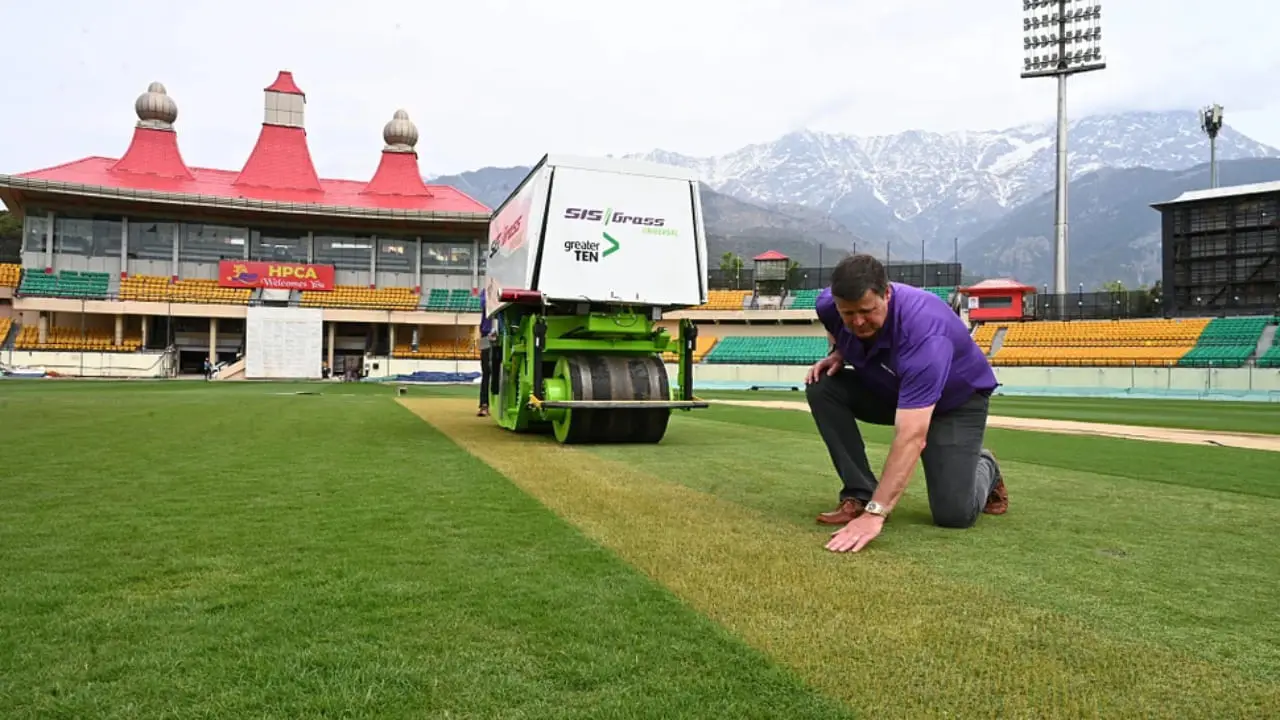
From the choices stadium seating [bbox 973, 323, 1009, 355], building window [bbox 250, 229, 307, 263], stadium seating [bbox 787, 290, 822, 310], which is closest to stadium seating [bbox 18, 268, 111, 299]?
building window [bbox 250, 229, 307, 263]

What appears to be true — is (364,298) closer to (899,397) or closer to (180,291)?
(180,291)

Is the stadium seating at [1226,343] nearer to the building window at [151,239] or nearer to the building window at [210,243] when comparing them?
the building window at [210,243]

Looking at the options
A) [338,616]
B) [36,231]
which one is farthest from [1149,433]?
[36,231]

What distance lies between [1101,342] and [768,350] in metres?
17.4

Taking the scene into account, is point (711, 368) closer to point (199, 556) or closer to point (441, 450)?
point (441, 450)

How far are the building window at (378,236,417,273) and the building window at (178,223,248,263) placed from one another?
8152 millimetres

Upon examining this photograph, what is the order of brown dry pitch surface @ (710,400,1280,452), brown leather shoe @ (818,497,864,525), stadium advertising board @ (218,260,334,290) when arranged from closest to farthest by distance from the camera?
brown leather shoe @ (818,497,864,525)
brown dry pitch surface @ (710,400,1280,452)
stadium advertising board @ (218,260,334,290)

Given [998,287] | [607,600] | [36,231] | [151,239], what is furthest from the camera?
[998,287]

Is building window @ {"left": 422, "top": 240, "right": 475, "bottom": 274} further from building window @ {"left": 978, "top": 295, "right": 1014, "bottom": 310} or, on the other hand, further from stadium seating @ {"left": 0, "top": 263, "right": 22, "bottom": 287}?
building window @ {"left": 978, "top": 295, "right": 1014, "bottom": 310}

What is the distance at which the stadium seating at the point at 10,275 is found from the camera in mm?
47688

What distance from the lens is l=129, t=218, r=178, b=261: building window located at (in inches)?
1961

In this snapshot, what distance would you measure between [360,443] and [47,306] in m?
45.6

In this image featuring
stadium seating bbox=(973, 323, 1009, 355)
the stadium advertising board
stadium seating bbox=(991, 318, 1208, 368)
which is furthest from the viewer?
the stadium advertising board

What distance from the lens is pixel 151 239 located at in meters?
50.2
